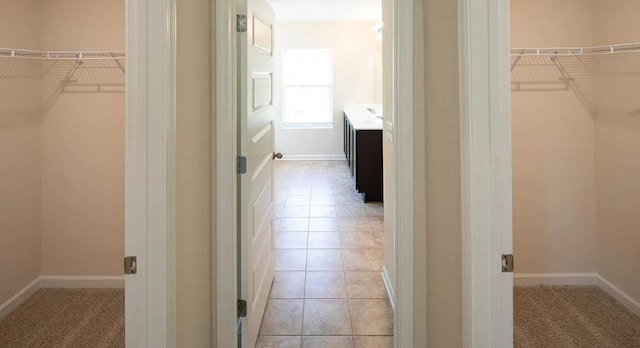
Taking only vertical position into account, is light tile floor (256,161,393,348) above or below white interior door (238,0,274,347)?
below

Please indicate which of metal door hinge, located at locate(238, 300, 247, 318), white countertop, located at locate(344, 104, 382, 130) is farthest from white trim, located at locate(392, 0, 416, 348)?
white countertop, located at locate(344, 104, 382, 130)

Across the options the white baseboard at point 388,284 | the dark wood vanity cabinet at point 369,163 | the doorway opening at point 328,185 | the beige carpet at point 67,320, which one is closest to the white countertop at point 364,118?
the doorway opening at point 328,185

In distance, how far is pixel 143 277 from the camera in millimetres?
1658

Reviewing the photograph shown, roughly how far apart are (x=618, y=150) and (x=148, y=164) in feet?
9.89

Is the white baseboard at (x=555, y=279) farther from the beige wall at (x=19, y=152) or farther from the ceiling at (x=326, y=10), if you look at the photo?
the ceiling at (x=326, y=10)

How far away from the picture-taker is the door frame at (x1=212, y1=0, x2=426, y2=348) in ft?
7.49

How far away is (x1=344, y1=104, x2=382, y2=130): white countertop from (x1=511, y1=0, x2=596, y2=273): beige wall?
3.09 meters

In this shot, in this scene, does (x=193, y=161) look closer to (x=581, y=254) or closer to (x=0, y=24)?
(x=0, y=24)

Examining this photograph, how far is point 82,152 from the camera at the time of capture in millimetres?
3555

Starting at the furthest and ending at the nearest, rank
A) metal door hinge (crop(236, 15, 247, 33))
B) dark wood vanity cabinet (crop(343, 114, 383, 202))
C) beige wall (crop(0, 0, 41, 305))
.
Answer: dark wood vanity cabinet (crop(343, 114, 383, 202)), beige wall (crop(0, 0, 41, 305)), metal door hinge (crop(236, 15, 247, 33))

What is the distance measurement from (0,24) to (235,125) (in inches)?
69.5

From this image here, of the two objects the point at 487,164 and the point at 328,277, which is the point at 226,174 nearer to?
the point at 487,164

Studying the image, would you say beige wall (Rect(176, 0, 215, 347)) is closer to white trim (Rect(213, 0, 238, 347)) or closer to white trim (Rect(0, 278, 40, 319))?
white trim (Rect(213, 0, 238, 347))

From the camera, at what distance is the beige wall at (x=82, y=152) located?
11.5 feet
